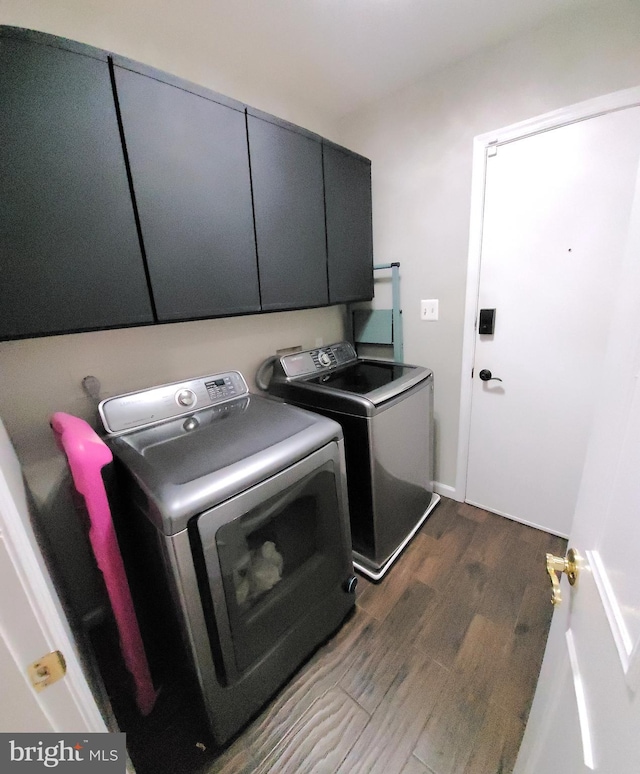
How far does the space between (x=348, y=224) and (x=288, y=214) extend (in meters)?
0.48

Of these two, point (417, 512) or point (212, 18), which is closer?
point (212, 18)

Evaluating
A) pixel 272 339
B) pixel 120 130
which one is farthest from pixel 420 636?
pixel 120 130

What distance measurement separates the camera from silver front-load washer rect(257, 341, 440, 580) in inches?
57.8

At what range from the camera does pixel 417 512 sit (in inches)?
75.3

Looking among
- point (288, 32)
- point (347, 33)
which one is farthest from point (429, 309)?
point (288, 32)

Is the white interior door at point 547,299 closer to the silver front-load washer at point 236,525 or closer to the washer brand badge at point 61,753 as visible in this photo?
the silver front-load washer at point 236,525

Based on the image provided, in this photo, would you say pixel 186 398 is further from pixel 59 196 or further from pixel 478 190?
pixel 478 190

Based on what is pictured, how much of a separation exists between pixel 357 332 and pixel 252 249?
3.68 feet

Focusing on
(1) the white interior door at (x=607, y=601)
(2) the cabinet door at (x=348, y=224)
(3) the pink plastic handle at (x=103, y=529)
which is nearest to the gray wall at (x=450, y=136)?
(2) the cabinet door at (x=348, y=224)

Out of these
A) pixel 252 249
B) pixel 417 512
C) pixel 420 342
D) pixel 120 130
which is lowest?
pixel 417 512

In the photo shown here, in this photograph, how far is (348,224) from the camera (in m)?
1.84

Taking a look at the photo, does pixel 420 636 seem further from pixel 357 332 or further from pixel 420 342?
pixel 357 332

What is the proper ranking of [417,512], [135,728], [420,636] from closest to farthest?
1. [135,728]
2. [420,636]
3. [417,512]

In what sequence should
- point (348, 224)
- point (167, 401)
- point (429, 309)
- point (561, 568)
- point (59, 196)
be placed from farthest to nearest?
1. point (429, 309)
2. point (348, 224)
3. point (167, 401)
4. point (59, 196)
5. point (561, 568)
